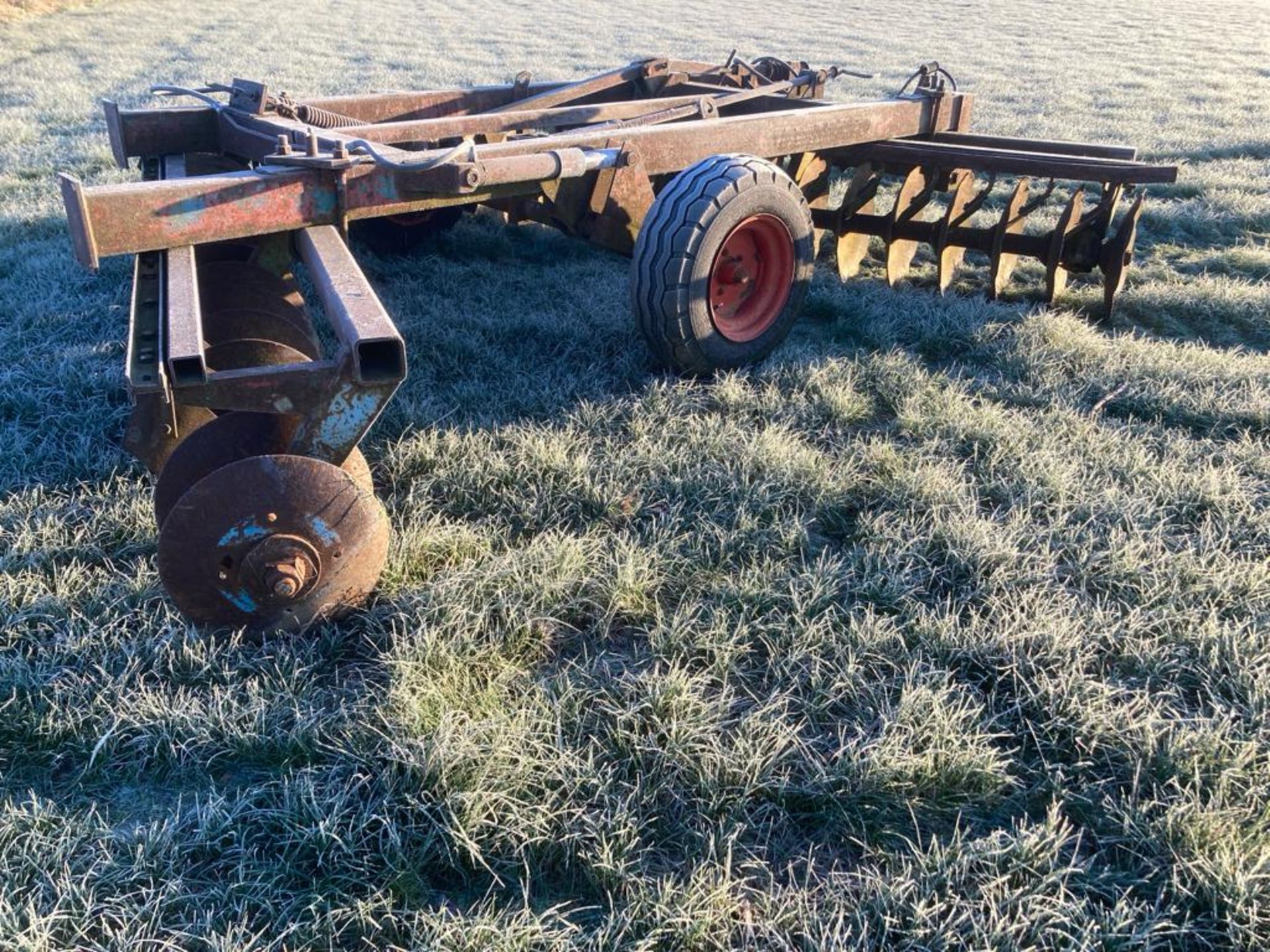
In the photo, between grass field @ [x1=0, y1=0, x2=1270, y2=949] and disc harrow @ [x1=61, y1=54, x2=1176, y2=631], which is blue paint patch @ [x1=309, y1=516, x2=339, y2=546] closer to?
disc harrow @ [x1=61, y1=54, x2=1176, y2=631]

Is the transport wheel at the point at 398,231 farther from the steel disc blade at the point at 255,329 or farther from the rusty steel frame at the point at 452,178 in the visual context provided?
the steel disc blade at the point at 255,329

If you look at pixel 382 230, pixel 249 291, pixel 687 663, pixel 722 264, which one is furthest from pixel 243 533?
pixel 382 230

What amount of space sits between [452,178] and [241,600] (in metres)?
1.56

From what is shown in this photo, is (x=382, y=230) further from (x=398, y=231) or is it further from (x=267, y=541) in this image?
(x=267, y=541)

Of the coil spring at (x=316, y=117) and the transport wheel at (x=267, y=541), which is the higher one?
the coil spring at (x=316, y=117)

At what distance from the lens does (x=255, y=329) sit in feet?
11.7

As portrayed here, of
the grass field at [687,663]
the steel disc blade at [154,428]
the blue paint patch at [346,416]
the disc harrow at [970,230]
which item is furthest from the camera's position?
the disc harrow at [970,230]

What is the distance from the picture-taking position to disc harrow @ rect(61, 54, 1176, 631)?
2.48 meters

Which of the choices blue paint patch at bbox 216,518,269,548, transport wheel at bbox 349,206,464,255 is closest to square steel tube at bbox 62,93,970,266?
blue paint patch at bbox 216,518,269,548

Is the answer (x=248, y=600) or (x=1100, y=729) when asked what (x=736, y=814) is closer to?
(x=1100, y=729)

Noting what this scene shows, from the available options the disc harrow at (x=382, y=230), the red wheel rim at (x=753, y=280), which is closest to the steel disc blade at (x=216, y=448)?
the disc harrow at (x=382, y=230)

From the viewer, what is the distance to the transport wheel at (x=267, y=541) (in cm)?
242

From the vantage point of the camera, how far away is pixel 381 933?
1.88m

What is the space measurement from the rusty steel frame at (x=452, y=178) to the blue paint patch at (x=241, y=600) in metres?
0.39
